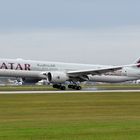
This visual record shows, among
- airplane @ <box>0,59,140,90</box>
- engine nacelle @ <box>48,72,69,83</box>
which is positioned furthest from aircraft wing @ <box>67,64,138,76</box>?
engine nacelle @ <box>48,72,69,83</box>

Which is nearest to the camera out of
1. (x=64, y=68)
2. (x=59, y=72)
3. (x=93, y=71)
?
(x=59, y=72)

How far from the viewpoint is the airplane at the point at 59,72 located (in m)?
65.6

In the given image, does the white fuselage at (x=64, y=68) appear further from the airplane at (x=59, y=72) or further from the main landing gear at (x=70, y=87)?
the main landing gear at (x=70, y=87)

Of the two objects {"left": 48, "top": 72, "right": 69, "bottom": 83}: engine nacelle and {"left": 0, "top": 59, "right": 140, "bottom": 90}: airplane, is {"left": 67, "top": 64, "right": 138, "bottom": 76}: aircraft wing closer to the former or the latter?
{"left": 0, "top": 59, "right": 140, "bottom": 90}: airplane

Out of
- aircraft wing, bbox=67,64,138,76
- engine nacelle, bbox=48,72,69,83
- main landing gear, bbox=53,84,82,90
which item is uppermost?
aircraft wing, bbox=67,64,138,76

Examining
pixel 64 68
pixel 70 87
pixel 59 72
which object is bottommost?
pixel 70 87

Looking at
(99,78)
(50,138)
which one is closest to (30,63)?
(99,78)

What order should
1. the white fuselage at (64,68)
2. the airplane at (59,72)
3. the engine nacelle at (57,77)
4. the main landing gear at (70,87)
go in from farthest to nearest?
1. the main landing gear at (70,87)
2. the engine nacelle at (57,77)
3. the airplane at (59,72)
4. the white fuselage at (64,68)

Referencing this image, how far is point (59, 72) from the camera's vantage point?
67562mm

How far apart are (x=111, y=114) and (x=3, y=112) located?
626cm

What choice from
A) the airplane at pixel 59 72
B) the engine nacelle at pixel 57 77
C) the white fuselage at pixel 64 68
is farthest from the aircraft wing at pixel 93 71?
the engine nacelle at pixel 57 77

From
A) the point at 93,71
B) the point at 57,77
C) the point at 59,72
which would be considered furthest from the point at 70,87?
the point at 57,77

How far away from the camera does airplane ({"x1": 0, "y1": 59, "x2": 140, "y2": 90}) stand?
65581 mm

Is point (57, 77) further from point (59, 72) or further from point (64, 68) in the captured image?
point (64, 68)
